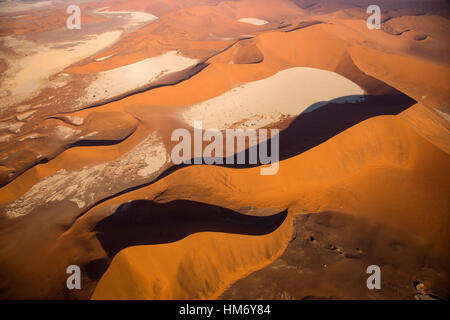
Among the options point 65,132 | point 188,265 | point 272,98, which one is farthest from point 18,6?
point 188,265

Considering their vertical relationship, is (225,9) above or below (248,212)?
above

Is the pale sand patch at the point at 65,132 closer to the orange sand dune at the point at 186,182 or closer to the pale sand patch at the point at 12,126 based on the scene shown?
the orange sand dune at the point at 186,182

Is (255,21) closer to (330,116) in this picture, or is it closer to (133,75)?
(133,75)

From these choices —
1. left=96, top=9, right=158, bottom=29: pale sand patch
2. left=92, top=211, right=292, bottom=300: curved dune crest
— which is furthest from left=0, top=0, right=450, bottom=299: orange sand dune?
left=96, top=9, right=158, bottom=29: pale sand patch

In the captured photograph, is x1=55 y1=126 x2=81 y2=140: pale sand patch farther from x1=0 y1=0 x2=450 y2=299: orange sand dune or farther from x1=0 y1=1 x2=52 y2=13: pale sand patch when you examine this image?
x1=0 y1=1 x2=52 y2=13: pale sand patch
